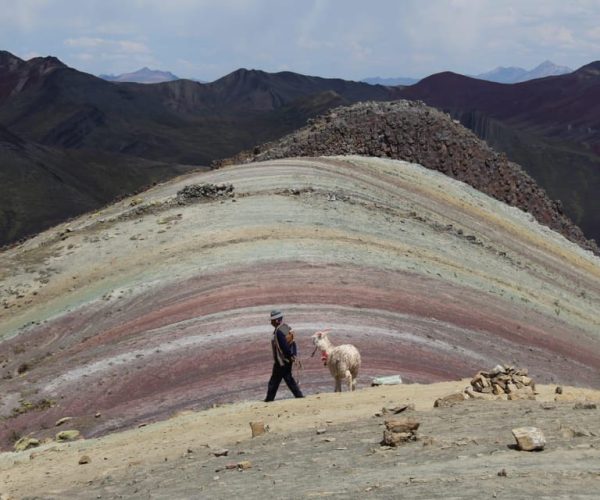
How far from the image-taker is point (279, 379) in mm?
12945

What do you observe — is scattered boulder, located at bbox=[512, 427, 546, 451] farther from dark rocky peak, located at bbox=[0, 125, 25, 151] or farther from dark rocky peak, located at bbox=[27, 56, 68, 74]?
dark rocky peak, located at bbox=[27, 56, 68, 74]

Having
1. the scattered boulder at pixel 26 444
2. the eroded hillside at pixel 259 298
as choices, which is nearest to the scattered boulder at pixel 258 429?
the eroded hillside at pixel 259 298

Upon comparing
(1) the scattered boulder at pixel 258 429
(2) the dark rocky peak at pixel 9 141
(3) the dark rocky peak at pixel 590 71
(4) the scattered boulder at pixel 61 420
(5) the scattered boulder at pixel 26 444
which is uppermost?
(3) the dark rocky peak at pixel 590 71

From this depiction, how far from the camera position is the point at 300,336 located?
15984 mm

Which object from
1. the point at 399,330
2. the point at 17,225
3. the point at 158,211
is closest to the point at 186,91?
the point at 17,225

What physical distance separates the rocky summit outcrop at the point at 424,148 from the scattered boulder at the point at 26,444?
25.0 metres

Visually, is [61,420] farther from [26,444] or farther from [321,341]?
[321,341]

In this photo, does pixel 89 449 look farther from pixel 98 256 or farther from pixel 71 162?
pixel 71 162

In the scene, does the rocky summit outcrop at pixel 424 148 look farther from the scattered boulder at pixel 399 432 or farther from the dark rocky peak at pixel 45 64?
the dark rocky peak at pixel 45 64

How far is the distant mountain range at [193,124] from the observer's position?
266 ft

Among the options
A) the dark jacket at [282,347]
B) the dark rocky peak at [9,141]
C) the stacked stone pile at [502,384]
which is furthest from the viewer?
the dark rocky peak at [9,141]

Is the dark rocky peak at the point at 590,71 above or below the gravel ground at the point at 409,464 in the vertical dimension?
above

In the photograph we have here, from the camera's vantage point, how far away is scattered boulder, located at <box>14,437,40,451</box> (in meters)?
13.2

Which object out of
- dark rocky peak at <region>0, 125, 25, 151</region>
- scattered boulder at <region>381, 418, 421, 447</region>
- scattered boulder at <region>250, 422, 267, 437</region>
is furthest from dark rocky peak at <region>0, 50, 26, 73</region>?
scattered boulder at <region>381, 418, 421, 447</region>
